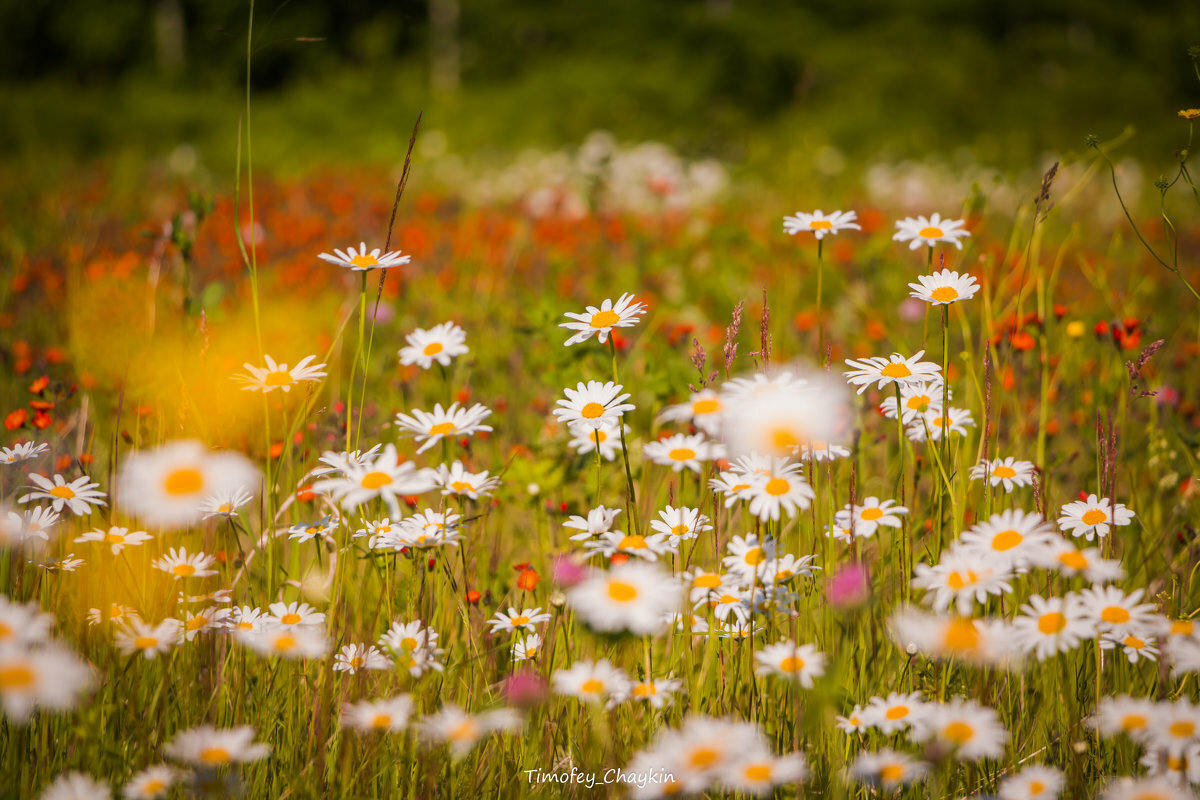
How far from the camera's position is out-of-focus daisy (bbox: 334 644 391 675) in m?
1.14

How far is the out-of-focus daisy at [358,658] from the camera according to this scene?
3.75 ft

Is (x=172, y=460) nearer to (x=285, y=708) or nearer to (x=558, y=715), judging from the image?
(x=285, y=708)

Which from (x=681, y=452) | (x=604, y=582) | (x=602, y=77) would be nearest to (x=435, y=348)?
(x=681, y=452)

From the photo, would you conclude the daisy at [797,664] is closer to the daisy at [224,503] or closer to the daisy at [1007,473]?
the daisy at [1007,473]

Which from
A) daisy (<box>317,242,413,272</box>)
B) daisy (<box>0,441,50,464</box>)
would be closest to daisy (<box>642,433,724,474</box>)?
daisy (<box>317,242,413,272</box>)

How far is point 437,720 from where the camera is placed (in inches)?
39.3

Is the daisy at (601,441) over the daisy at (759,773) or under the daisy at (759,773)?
over

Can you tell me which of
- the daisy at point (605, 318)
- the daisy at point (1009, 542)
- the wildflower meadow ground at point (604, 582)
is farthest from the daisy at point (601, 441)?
the daisy at point (1009, 542)

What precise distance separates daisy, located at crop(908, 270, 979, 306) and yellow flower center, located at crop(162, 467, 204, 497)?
1133 mm

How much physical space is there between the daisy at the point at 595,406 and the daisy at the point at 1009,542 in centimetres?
55

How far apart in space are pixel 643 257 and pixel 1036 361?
6.13 feet

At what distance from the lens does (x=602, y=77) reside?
53.6 ft

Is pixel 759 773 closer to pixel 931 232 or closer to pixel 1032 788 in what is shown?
pixel 1032 788

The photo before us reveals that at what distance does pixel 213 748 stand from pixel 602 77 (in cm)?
1709
